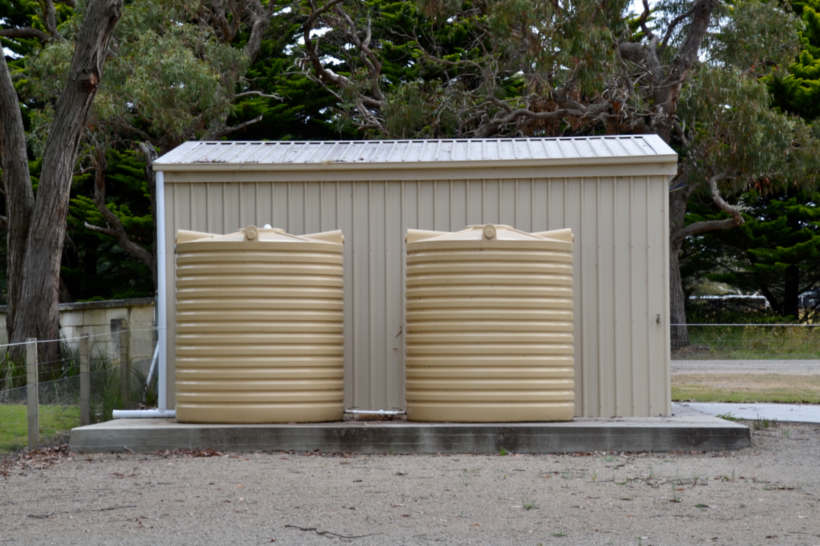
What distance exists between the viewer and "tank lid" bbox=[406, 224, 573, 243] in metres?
9.81

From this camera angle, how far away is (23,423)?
9.89 m

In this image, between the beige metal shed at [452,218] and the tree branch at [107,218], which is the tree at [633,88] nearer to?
the tree branch at [107,218]

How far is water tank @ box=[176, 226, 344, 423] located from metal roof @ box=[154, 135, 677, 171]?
129 centimetres

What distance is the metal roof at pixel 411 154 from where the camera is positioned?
10.8 m

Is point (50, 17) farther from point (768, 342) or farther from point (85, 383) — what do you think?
point (768, 342)

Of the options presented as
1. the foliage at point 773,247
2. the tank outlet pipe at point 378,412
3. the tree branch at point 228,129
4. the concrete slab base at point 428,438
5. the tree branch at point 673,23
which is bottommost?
the concrete slab base at point 428,438

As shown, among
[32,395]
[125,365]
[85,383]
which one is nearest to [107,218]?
[125,365]

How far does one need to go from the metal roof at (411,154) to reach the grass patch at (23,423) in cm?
258

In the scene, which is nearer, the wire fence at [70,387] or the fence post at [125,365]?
the wire fence at [70,387]

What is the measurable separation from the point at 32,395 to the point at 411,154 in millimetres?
4433

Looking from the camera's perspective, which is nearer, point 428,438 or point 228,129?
point 428,438

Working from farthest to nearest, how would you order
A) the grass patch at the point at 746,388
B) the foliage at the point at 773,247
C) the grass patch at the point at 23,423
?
the foliage at the point at 773,247
the grass patch at the point at 746,388
the grass patch at the point at 23,423

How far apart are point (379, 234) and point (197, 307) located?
2.13 meters

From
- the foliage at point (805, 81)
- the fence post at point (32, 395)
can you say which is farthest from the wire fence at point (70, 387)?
the foliage at point (805, 81)
